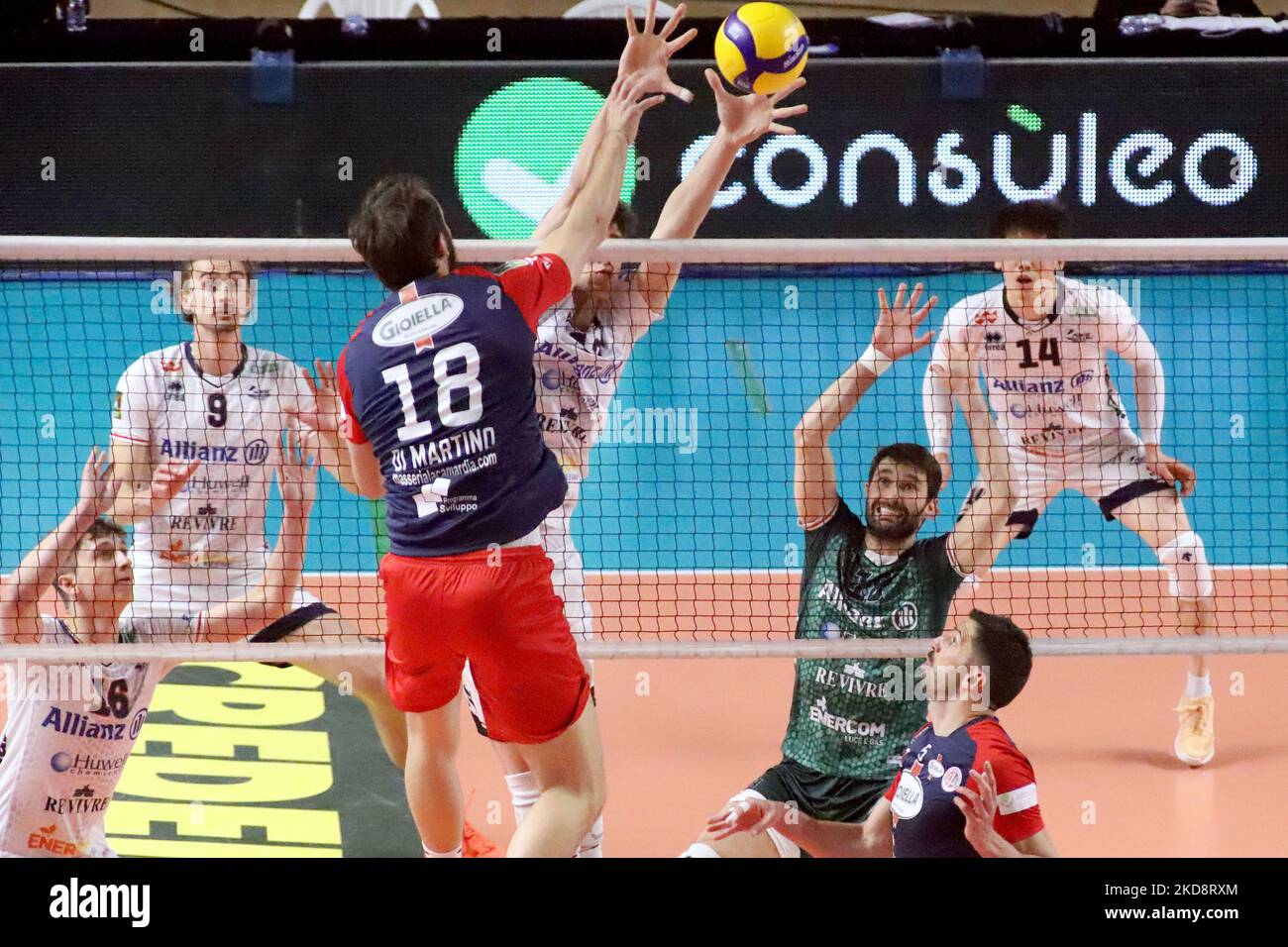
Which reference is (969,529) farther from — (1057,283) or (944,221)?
(944,221)

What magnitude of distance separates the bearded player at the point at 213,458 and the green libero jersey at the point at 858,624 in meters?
1.49

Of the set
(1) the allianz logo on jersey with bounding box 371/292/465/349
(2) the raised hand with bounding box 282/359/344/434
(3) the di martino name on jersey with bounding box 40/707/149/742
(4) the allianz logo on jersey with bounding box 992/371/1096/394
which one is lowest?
(3) the di martino name on jersey with bounding box 40/707/149/742

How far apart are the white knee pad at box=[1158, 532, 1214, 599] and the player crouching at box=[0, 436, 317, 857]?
11.4 feet

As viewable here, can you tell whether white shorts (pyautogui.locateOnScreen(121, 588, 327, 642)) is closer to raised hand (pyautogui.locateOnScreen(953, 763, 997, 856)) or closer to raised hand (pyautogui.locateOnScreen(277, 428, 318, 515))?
raised hand (pyautogui.locateOnScreen(277, 428, 318, 515))

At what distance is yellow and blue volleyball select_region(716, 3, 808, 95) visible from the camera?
507cm

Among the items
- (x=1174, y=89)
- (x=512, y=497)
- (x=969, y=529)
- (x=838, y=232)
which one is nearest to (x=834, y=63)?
(x=838, y=232)

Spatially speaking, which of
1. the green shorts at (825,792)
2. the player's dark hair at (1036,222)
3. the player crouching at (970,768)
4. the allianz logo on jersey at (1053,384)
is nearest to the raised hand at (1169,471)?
the allianz logo on jersey at (1053,384)

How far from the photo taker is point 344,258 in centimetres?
486

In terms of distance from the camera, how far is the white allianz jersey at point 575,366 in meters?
5.60

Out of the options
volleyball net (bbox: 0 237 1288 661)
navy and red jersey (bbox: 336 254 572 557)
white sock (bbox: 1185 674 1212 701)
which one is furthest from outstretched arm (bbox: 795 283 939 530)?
white sock (bbox: 1185 674 1212 701)

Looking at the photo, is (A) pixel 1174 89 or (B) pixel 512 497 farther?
(A) pixel 1174 89

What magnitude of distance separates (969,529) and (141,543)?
116 inches

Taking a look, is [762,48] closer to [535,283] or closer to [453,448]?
[535,283]

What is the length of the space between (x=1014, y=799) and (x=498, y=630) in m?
1.50
